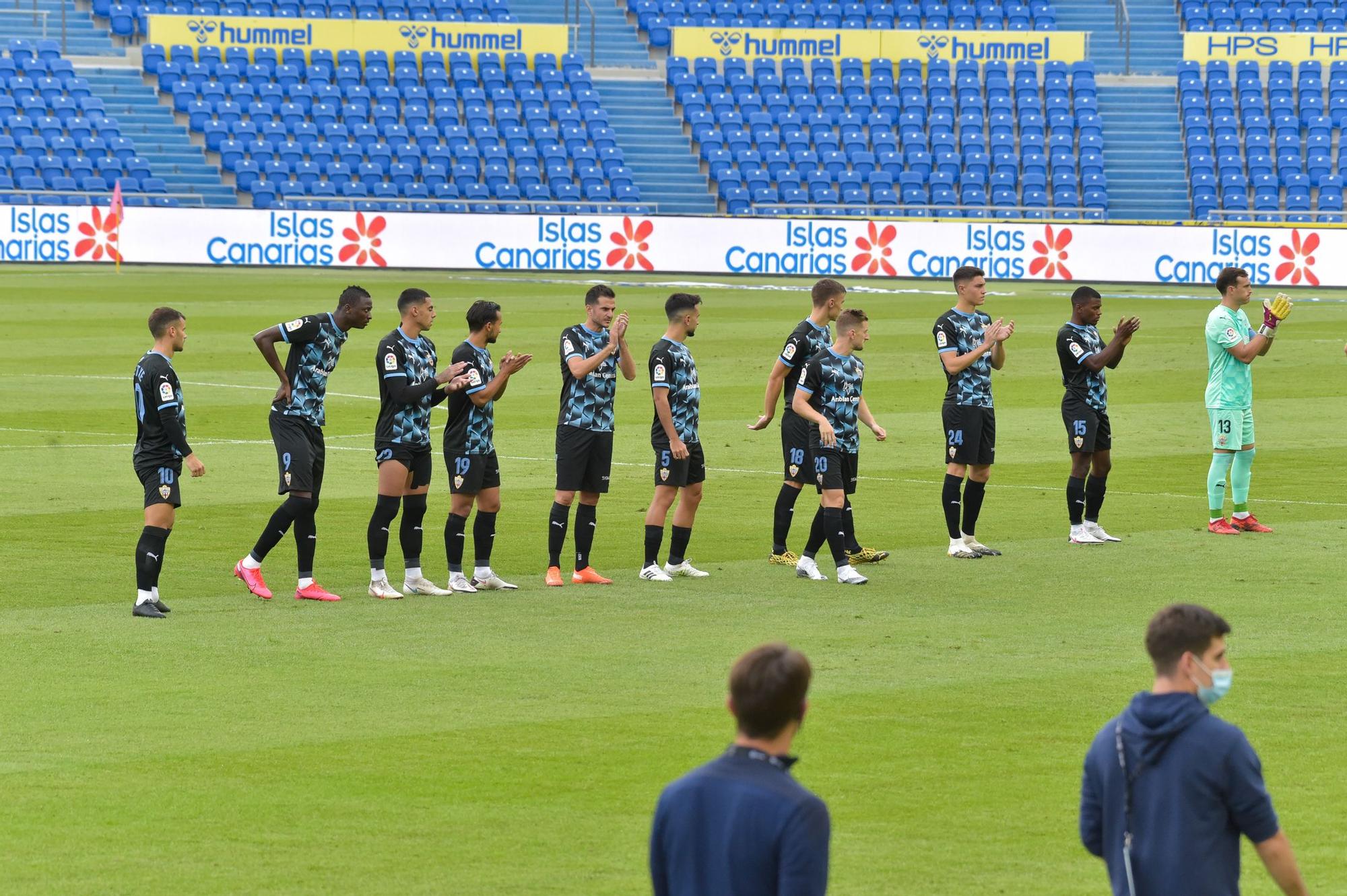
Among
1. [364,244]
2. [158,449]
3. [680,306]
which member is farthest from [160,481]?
[364,244]

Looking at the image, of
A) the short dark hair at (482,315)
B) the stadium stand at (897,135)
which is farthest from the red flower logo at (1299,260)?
the short dark hair at (482,315)

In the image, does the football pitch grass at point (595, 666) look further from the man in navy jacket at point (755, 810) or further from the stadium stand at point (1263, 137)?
the stadium stand at point (1263, 137)

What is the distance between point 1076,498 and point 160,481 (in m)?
7.28

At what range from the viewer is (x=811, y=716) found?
9836 millimetres

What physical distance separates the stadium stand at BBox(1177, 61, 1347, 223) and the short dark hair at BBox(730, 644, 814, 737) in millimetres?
43834

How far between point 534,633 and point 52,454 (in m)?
9.90

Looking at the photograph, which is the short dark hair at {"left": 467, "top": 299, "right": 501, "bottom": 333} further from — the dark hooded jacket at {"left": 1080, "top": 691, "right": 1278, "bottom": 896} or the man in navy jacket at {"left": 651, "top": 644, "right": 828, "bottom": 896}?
the man in navy jacket at {"left": 651, "top": 644, "right": 828, "bottom": 896}

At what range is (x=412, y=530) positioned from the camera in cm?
1362

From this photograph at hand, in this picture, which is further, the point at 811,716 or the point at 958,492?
the point at 958,492

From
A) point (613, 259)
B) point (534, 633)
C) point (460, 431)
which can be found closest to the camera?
point (534, 633)

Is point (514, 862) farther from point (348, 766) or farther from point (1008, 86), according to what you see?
point (1008, 86)

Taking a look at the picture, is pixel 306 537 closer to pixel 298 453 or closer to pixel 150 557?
pixel 298 453

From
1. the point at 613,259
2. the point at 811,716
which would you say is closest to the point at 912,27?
the point at 613,259

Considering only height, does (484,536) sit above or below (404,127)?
below
